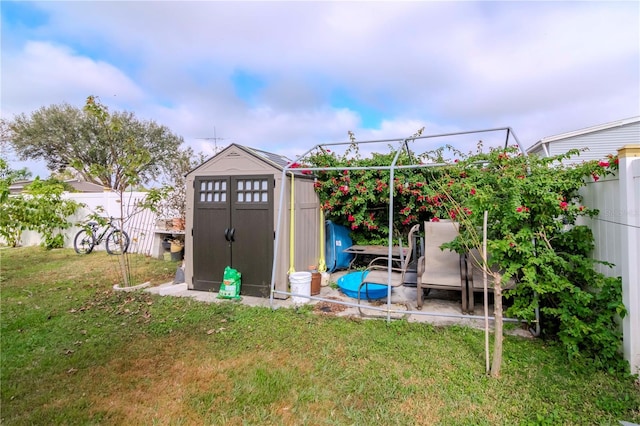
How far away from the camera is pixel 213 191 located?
537 centimetres

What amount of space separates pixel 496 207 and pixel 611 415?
1824 millimetres

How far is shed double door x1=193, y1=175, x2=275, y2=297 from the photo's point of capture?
16.3 ft

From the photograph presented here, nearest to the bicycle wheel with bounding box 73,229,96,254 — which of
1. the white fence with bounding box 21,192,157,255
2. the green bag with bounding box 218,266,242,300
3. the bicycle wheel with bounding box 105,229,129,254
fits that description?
the white fence with bounding box 21,192,157,255

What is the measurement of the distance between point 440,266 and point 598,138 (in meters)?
13.5

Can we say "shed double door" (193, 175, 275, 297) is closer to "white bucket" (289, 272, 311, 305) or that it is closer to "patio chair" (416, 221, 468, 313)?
"white bucket" (289, 272, 311, 305)

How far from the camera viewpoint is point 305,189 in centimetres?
566

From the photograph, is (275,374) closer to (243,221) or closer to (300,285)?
(300,285)

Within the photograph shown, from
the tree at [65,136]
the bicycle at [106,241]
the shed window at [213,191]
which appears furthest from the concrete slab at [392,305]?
the tree at [65,136]

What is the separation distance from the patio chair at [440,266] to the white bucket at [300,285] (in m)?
1.60

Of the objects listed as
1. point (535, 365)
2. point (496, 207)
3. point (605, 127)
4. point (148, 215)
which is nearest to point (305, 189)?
point (496, 207)

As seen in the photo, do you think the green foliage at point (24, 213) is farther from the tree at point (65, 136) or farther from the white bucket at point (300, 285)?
the tree at point (65, 136)

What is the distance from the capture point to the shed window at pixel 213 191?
17.4ft

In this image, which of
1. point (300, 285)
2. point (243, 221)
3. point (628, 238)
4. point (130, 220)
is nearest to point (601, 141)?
point (628, 238)

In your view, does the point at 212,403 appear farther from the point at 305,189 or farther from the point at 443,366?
the point at 305,189
